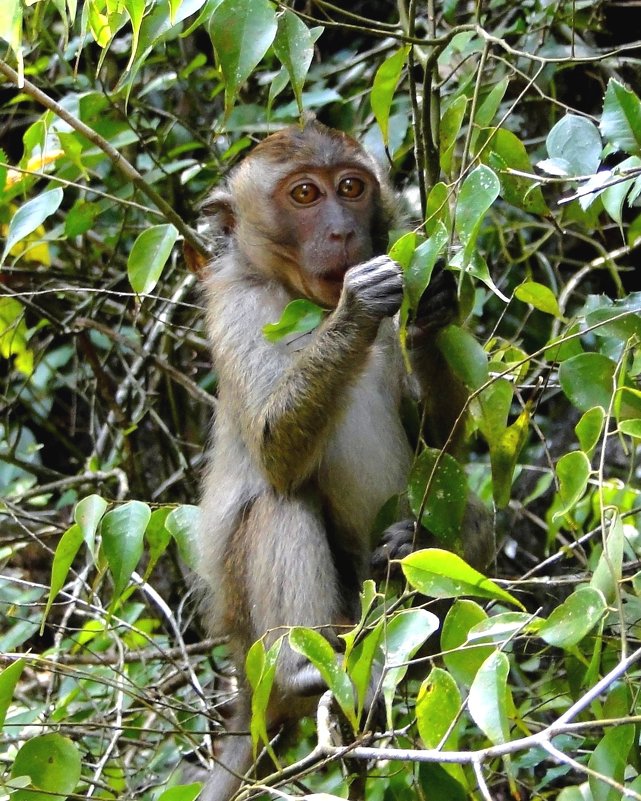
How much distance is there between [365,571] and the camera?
4.02 metres

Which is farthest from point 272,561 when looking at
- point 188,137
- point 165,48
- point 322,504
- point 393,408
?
point 165,48

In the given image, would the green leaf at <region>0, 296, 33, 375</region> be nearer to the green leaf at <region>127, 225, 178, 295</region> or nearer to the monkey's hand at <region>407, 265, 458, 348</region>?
the green leaf at <region>127, 225, 178, 295</region>

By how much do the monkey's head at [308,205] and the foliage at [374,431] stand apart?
0.97 ft

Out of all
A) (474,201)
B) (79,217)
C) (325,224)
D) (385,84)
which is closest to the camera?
(474,201)

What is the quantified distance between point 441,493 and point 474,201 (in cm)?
87

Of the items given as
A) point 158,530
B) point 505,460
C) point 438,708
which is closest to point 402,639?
point 438,708

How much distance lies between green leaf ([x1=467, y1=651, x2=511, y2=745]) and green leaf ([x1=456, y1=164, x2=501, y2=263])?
93cm

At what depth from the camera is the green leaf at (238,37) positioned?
98.4 inches

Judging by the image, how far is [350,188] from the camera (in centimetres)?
403

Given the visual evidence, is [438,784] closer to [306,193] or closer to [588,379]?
[588,379]

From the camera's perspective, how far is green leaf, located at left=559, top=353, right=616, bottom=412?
103 inches

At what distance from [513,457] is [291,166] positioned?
168 centimetres

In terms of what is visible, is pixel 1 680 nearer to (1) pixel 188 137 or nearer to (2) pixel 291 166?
(2) pixel 291 166

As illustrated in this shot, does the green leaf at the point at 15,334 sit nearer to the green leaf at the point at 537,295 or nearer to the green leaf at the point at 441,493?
the green leaf at the point at 441,493
